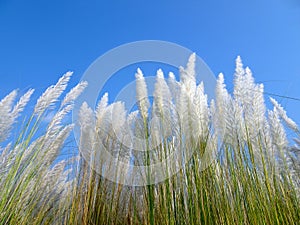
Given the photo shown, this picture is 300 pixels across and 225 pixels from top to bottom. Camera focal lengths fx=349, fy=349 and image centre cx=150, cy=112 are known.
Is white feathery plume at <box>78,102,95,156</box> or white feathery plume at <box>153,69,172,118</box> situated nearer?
white feathery plume at <box>153,69,172,118</box>

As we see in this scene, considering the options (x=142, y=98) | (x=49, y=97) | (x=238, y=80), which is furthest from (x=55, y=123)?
(x=238, y=80)

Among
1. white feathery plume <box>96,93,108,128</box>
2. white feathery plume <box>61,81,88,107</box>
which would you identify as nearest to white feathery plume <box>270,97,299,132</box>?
white feathery plume <box>96,93,108,128</box>

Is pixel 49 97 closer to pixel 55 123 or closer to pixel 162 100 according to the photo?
pixel 55 123

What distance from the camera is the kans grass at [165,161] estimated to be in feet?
5.70

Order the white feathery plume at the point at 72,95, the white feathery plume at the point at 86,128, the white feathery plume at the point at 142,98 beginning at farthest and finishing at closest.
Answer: the white feathery plume at the point at 72,95 → the white feathery plume at the point at 86,128 → the white feathery plume at the point at 142,98

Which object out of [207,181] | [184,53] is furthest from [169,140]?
[184,53]

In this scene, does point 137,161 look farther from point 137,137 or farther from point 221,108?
point 221,108

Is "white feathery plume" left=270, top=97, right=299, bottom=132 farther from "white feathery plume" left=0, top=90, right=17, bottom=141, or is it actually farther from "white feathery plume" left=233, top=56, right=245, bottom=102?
"white feathery plume" left=0, top=90, right=17, bottom=141

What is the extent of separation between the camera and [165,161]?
187 cm

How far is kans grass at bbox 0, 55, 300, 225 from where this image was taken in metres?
1.74

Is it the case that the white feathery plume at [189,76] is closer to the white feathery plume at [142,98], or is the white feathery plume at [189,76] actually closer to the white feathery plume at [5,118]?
the white feathery plume at [142,98]

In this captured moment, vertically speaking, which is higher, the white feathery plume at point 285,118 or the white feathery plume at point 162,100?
the white feathery plume at point 285,118

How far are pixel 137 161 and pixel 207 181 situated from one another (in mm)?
453

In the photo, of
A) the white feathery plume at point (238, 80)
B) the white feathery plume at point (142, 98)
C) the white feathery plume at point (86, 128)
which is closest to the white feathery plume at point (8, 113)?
the white feathery plume at point (86, 128)
